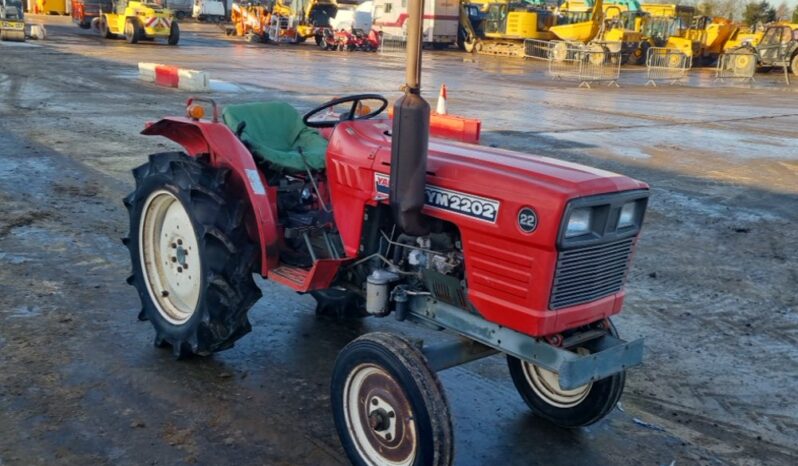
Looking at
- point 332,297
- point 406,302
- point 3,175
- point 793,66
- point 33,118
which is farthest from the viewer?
point 793,66

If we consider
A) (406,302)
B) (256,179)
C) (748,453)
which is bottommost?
(748,453)

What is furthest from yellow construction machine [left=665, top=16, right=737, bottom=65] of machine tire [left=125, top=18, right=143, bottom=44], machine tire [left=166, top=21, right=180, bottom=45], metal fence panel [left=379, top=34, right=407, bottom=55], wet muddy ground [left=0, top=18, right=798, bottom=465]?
wet muddy ground [left=0, top=18, right=798, bottom=465]

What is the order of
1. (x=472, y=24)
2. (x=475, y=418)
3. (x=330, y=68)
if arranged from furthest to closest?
(x=472, y=24) < (x=330, y=68) < (x=475, y=418)

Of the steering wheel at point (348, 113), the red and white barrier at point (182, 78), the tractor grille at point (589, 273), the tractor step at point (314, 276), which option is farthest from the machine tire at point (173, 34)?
the tractor grille at point (589, 273)

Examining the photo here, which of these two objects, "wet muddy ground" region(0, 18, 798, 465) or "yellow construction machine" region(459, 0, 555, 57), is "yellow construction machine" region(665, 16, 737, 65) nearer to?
"yellow construction machine" region(459, 0, 555, 57)

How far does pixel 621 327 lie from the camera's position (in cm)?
502

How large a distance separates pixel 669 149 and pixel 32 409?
33.4 feet

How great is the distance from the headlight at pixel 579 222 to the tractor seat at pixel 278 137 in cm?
159

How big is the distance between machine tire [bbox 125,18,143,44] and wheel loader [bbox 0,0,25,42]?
11.7 feet

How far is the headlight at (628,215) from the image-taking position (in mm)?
3166

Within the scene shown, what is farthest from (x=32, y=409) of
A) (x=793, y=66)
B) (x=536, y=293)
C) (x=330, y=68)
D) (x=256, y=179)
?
(x=793, y=66)

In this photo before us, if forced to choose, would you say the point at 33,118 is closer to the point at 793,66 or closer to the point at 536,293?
the point at 536,293

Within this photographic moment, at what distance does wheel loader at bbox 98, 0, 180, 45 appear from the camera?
2875 centimetres

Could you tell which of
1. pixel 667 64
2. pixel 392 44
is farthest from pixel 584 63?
pixel 392 44
